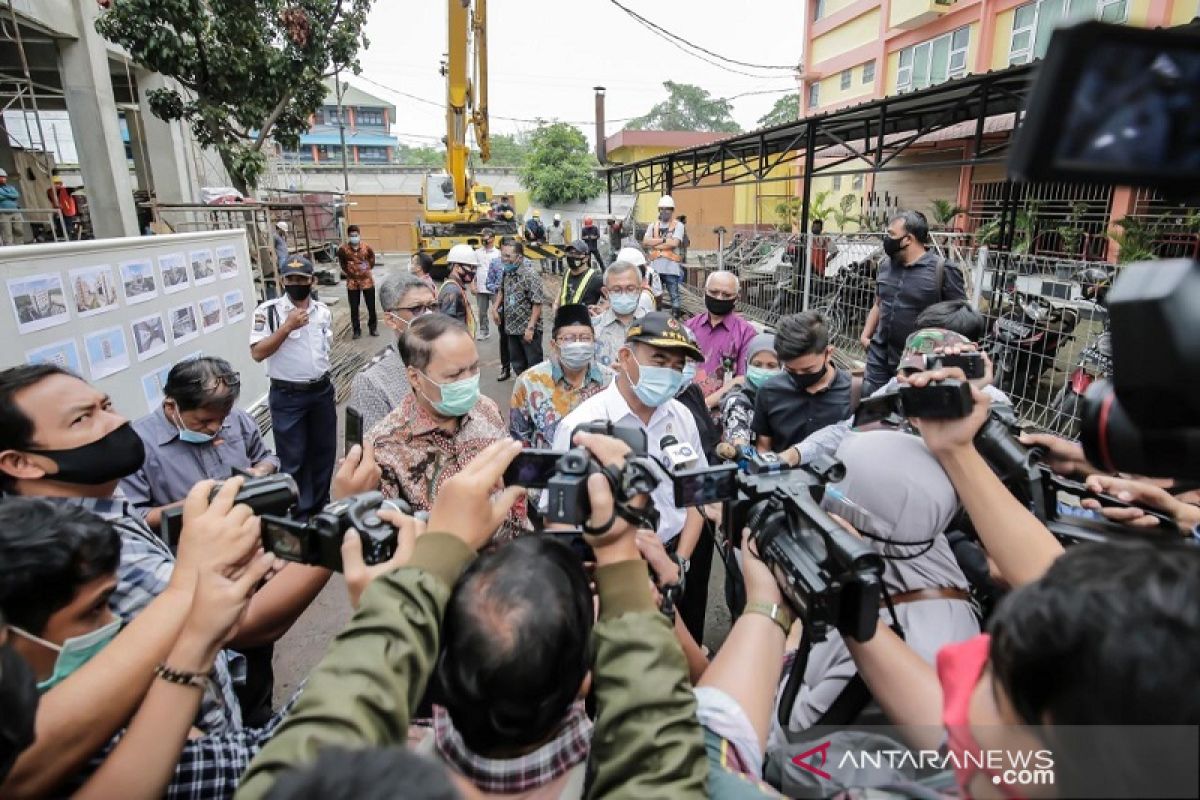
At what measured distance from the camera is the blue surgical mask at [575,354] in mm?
3262

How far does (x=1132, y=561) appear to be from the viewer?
0.68m

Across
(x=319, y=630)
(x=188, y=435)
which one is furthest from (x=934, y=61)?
(x=188, y=435)

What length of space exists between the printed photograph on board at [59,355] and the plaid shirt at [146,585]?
199 cm

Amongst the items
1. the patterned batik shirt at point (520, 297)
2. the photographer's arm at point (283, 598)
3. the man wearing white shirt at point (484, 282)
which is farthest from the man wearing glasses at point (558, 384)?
the man wearing white shirt at point (484, 282)

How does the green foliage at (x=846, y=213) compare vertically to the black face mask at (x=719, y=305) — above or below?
above

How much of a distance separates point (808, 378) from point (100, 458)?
2.46m

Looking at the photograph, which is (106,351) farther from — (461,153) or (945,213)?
(945,213)

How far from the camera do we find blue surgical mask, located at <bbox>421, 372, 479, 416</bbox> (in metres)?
2.12

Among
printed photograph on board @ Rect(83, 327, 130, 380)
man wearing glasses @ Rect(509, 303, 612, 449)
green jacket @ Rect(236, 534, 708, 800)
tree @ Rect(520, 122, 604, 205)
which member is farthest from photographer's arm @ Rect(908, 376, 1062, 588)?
tree @ Rect(520, 122, 604, 205)

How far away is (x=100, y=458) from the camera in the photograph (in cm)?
162

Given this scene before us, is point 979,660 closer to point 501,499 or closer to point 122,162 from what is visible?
point 501,499

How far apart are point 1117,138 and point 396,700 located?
1.02 meters

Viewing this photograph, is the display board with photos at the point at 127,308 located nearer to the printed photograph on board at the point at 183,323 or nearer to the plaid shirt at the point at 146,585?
the printed photograph on board at the point at 183,323

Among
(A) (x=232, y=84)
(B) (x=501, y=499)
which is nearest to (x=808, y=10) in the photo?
(A) (x=232, y=84)
